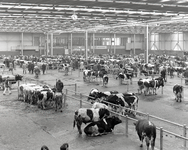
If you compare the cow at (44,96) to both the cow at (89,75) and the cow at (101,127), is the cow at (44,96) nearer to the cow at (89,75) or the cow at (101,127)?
the cow at (101,127)

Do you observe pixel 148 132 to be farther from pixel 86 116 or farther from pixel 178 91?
pixel 178 91

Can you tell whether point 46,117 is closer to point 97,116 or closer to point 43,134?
point 43,134

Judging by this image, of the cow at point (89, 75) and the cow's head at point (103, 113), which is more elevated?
the cow at point (89, 75)

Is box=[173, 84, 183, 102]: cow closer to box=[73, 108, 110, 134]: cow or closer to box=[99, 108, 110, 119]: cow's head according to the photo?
box=[99, 108, 110, 119]: cow's head

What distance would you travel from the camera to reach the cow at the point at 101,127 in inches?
383

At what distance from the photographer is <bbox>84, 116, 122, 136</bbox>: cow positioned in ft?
31.9

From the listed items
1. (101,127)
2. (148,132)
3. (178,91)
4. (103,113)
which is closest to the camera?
(148,132)

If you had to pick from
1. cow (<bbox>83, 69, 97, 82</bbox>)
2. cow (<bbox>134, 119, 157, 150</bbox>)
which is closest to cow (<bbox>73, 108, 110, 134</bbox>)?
cow (<bbox>134, 119, 157, 150</bbox>)

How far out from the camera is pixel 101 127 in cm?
986

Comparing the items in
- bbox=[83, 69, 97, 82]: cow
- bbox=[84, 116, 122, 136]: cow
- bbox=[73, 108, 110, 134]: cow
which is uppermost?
bbox=[83, 69, 97, 82]: cow

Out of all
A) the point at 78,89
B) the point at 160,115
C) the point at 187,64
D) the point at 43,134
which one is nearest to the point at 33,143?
the point at 43,134

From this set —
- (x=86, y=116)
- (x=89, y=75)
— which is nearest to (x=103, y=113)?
(x=86, y=116)

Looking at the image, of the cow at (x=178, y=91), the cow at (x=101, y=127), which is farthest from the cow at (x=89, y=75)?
the cow at (x=101, y=127)

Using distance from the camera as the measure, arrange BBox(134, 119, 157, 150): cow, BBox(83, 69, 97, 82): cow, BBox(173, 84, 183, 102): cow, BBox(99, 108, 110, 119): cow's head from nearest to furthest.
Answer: BBox(134, 119, 157, 150): cow, BBox(99, 108, 110, 119): cow's head, BBox(173, 84, 183, 102): cow, BBox(83, 69, 97, 82): cow
